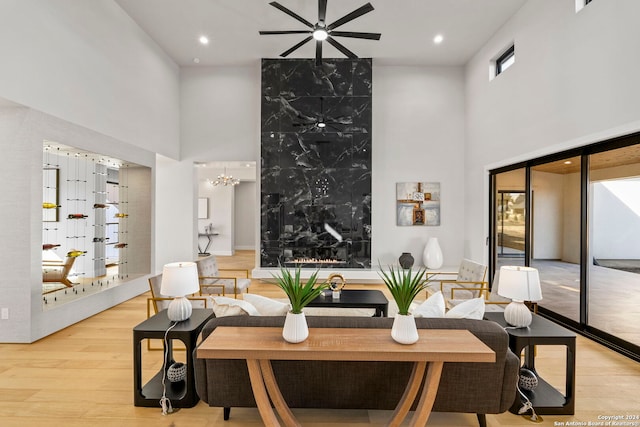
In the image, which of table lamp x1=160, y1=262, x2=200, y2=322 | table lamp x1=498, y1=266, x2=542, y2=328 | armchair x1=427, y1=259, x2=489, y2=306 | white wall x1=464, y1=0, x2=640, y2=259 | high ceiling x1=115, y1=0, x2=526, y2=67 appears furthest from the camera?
high ceiling x1=115, y1=0, x2=526, y2=67

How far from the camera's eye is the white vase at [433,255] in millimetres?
6789

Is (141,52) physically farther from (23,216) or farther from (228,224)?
(228,224)

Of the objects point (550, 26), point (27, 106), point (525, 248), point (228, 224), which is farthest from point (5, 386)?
point (228, 224)

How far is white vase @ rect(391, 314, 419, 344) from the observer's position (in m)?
1.77

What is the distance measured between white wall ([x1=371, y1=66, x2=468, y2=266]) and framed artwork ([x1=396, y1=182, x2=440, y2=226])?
12 cm

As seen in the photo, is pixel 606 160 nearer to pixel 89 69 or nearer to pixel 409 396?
pixel 409 396

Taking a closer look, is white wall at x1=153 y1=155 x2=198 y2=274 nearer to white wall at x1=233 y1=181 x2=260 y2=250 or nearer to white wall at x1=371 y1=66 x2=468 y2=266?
white wall at x1=371 y1=66 x2=468 y2=266

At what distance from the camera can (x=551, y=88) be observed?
4.32 m

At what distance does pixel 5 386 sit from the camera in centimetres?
273

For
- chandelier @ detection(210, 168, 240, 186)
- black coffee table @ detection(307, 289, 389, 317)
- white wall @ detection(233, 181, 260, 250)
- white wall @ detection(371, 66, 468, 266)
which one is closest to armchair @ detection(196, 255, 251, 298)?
black coffee table @ detection(307, 289, 389, 317)

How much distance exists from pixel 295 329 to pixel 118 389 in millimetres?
1971

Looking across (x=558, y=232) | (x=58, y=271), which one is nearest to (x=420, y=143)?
(x=558, y=232)

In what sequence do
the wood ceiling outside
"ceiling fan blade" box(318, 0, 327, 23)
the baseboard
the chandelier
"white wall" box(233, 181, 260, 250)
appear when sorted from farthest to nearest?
"white wall" box(233, 181, 260, 250) < the baseboard < the chandelier < "ceiling fan blade" box(318, 0, 327, 23) < the wood ceiling outside

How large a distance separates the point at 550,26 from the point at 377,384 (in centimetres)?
509
